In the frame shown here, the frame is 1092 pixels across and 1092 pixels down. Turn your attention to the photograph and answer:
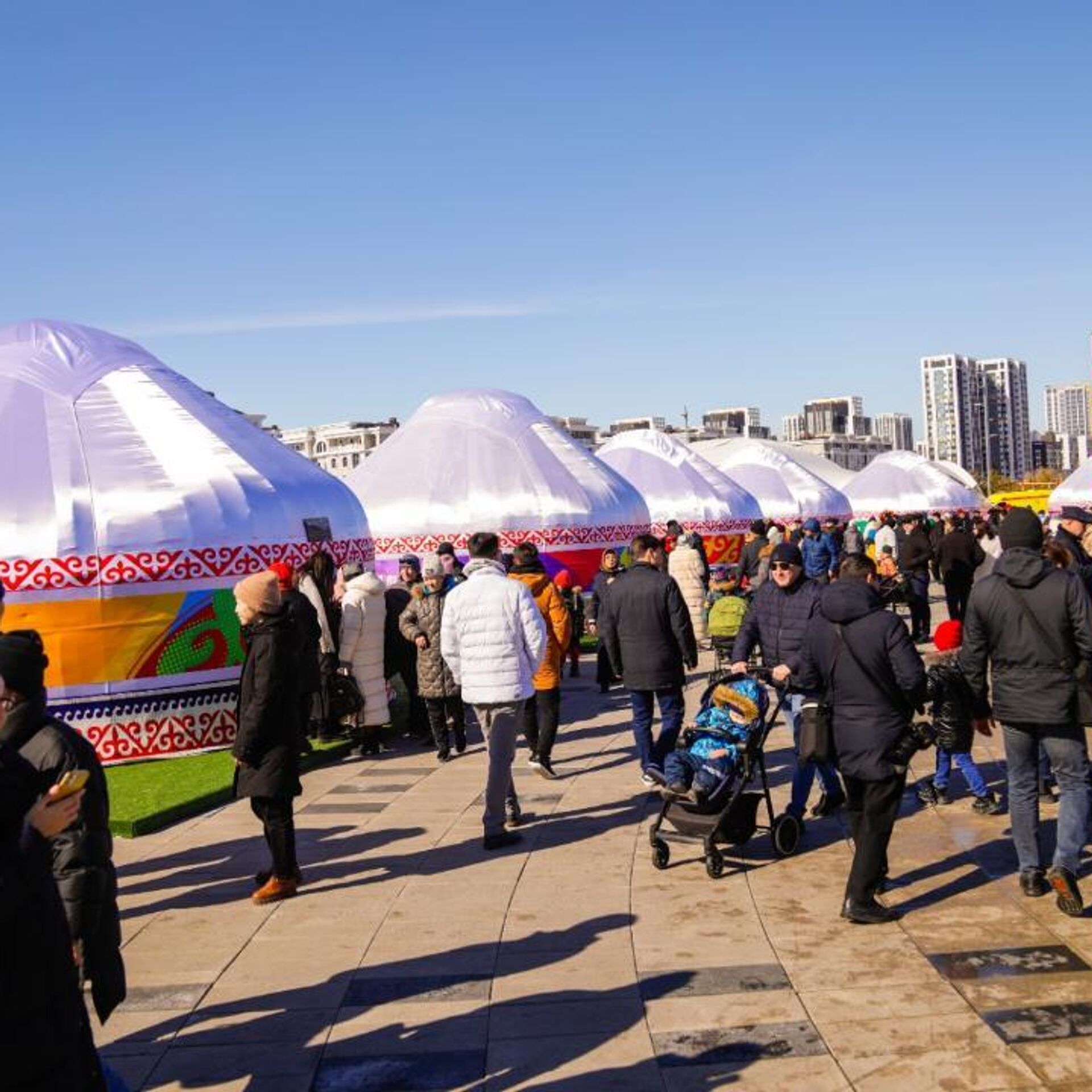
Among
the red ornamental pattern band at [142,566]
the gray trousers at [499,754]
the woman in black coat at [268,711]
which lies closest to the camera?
the woman in black coat at [268,711]

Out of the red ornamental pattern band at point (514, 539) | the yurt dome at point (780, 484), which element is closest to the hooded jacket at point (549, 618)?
the red ornamental pattern band at point (514, 539)

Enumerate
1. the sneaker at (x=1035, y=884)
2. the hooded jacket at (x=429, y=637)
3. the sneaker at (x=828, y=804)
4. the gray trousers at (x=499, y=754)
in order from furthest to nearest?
the hooded jacket at (x=429, y=637) < the sneaker at (x=828, y=804) < the gray trousers at (x=499, y=754) < the sneaker at (x=1035, y=884)

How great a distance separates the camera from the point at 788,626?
790 centimetres

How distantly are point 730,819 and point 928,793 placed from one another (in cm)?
193

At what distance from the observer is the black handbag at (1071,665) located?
6094mm

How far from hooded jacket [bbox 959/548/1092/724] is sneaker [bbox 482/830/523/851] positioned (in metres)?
2.96

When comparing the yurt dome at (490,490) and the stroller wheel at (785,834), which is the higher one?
the yurt dome at (490,490)

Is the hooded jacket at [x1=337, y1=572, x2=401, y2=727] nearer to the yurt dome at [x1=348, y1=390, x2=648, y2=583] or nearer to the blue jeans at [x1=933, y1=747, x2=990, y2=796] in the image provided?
the blue jeans at [x1=933, y1=747, x2=990, y2=796]

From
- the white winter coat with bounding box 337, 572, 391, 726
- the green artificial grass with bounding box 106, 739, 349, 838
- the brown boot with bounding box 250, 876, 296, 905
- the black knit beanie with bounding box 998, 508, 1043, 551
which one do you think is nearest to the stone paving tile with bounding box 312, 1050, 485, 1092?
the brown boot with bounding box 250, 876, 296, 905

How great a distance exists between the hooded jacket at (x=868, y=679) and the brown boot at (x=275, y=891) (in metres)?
2.96

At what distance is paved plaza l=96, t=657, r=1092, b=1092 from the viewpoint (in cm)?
456

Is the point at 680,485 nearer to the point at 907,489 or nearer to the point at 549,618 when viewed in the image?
the point at 907,489

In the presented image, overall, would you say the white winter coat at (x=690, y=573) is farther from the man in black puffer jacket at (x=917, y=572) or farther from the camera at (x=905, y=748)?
the camera at (x=905, y=748)

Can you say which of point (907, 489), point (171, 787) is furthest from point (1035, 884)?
point (907, 489)
